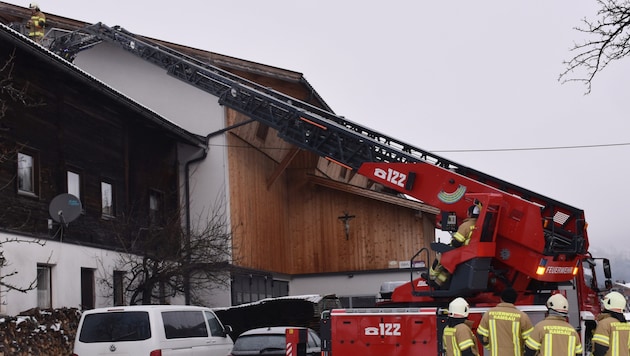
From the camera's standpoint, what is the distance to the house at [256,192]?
A: 88.4ft

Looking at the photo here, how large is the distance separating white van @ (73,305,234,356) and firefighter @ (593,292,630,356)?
695 centimetres

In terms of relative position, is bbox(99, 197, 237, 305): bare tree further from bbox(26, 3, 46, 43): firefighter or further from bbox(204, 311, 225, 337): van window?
bbox(26, 3, 46, 43): firefighter

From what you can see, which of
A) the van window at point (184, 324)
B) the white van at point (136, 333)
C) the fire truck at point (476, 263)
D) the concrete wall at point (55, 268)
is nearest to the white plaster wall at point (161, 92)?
the concrete wall at point (55, 268)

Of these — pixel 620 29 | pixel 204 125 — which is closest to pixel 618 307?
pixel 620 29

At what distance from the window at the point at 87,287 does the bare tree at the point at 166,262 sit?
0.27 m

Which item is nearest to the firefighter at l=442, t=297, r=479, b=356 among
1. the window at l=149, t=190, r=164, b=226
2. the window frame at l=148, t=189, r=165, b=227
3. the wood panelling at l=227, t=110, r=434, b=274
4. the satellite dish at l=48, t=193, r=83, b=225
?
the satellite dish at l=48, t=193, r=83, b=225

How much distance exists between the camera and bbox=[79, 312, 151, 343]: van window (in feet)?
44.2

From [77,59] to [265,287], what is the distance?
1040 cm

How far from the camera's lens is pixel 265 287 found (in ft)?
99.9

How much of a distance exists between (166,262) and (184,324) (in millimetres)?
7717

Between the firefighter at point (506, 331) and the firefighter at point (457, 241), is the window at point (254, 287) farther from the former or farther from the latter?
the firefighter at point (506, 331)

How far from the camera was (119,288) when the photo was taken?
2198 cm

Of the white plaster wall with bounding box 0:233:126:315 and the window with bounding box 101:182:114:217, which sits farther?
the window with bounding box 101:182:114:217

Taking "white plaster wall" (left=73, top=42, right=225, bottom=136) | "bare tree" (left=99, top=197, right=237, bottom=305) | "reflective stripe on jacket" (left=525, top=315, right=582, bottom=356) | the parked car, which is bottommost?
the parked car
